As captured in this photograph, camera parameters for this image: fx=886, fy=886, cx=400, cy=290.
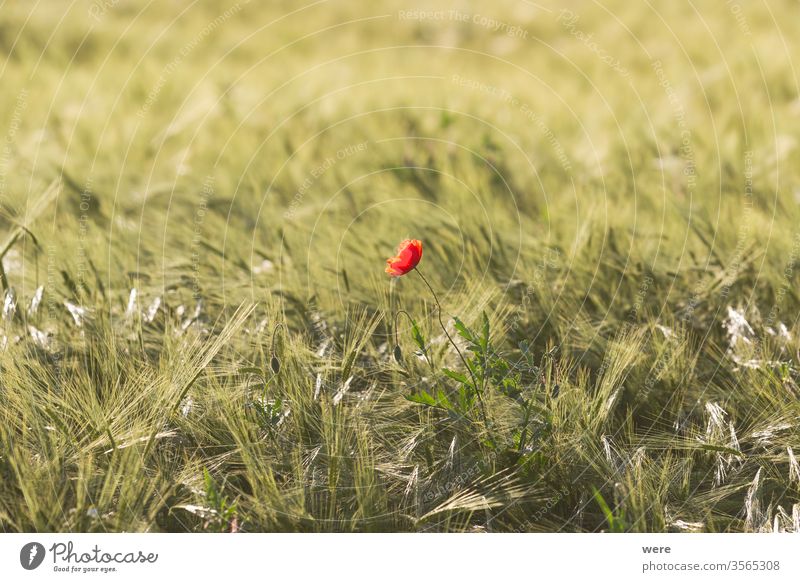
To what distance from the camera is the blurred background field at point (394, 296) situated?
4.41 ft

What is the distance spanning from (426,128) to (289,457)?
48.6 inches

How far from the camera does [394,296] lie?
1590 millimetres

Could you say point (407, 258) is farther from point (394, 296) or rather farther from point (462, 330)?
point (394, 296)

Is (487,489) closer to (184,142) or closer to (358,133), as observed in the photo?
(358,133)

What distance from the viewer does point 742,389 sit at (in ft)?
4.96
